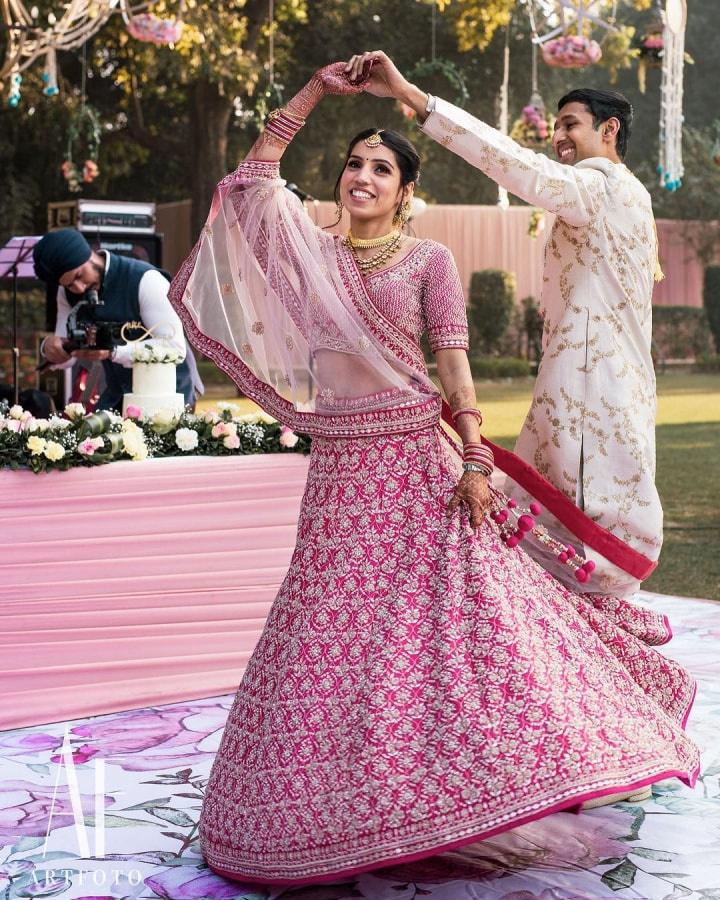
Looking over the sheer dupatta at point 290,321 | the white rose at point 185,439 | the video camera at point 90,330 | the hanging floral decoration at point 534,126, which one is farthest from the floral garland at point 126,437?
the hanging floral decoration at point 534,126

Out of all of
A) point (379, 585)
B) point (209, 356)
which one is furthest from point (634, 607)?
point (209, 356)

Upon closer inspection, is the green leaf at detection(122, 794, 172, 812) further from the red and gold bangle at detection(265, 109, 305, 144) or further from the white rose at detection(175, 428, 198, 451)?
the red and gold bangle at detection(265, 109, 305, 144)

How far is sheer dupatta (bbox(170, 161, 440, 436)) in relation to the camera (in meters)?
2.67

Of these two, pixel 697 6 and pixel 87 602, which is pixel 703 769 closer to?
pixel 87 602

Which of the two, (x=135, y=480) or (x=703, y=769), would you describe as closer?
(x=703, y=769)

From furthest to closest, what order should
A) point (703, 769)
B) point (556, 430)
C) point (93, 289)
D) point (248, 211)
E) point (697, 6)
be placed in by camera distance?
point (697, 6) < point (93, 289) < point (703, 769) < point (556, 430) < point (248, 211)

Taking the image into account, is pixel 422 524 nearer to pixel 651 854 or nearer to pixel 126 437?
pixel 651 854

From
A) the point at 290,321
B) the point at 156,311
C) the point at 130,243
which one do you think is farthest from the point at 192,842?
the point at 130,243

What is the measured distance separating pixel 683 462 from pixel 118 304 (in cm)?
676

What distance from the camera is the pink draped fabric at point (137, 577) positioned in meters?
3.79

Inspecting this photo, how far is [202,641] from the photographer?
4066mm

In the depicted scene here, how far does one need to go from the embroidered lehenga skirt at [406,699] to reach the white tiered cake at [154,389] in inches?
66.8

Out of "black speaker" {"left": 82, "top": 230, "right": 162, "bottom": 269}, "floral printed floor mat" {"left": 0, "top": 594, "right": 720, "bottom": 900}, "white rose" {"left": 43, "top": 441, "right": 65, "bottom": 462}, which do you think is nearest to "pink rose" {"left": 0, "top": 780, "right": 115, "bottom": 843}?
"floral printed floor mat" {"left": 0, "top": 594, "right": 720, "bottom": 900}

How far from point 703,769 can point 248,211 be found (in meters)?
1.84
